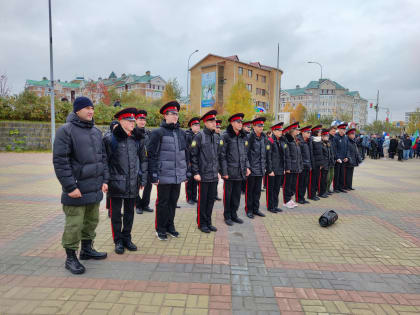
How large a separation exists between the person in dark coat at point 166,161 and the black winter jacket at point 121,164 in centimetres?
41

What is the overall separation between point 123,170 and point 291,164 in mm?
4340

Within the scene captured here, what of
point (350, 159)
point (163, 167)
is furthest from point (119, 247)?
point (350, 159)

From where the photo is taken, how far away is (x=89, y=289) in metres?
3.07

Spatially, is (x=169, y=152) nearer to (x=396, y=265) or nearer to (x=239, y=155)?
(x=239, y=155)

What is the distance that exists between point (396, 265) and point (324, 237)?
1.18m

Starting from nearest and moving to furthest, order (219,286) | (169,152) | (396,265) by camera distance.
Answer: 1. (219,286)
2. (396,265)
3. (169,152)

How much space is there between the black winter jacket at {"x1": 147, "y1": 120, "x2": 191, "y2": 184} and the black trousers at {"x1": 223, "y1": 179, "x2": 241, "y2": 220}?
128 centimetres

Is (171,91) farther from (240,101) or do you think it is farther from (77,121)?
(77,121)

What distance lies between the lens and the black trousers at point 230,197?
554 cm

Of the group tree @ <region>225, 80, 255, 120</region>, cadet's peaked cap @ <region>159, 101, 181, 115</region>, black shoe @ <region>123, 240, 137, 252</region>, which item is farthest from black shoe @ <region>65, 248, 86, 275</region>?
tree @ <region>225, 80, 255, 120</region>

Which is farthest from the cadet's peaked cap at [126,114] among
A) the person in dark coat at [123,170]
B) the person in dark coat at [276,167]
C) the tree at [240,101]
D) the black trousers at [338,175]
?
the tree at [240,101]

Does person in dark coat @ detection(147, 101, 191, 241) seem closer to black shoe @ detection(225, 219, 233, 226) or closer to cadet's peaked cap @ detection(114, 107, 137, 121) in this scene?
cadet's peaked cap @ detection(114, 107, 137, 121)

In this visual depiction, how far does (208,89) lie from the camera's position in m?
56.4

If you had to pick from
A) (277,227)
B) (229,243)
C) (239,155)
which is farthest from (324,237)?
(239,155)
